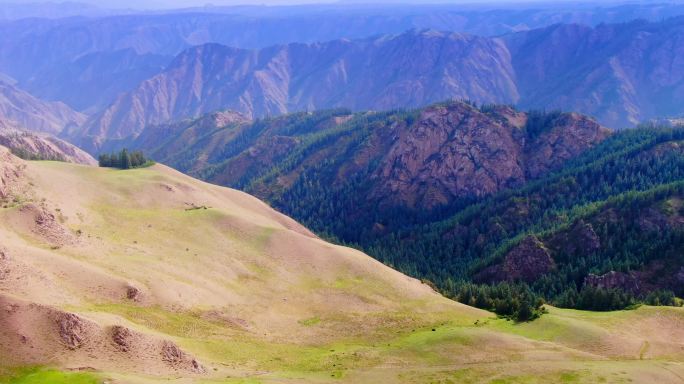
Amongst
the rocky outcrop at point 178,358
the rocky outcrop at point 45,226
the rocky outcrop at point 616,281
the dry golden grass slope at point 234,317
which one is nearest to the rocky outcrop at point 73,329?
the dry golden grass slope at point 234,317

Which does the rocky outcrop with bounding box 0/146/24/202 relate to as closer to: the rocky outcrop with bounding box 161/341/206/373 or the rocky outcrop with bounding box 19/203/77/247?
the rocky outcrop with bounding box 19/203/77/247

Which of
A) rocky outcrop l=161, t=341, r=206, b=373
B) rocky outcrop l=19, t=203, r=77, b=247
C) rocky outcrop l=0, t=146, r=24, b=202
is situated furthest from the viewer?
rocky outcrop l=0, t=146, r=24, b=202

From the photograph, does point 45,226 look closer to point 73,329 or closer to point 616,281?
point 73,329

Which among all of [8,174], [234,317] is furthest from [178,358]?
[8,174]

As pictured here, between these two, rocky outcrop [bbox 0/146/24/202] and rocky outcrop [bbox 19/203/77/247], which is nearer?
rocky outcrop [bbox 19/203/77/247]

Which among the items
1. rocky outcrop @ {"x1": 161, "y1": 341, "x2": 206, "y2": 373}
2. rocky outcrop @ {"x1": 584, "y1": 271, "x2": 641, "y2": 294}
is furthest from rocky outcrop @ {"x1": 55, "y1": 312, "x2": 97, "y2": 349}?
rocky outcrop @ {"x1": 584, "y1": 271, "x2": 641, "y2": 294}

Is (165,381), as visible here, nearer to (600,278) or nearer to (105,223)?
(105,223)

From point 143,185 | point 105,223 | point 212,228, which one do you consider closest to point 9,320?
point 105,223
